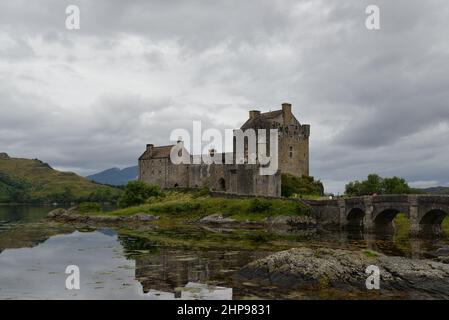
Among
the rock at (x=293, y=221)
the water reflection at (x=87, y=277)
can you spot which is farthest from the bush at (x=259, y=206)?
the water reflection at (x=87, y=277)

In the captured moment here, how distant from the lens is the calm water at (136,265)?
21.9 meters

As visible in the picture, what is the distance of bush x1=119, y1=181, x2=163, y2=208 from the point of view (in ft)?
262

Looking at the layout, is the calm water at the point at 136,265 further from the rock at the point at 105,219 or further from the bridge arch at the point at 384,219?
the rock at the point at 105,219

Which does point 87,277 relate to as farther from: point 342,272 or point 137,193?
point 137,193

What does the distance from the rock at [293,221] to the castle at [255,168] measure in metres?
11.4

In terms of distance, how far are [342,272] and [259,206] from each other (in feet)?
132

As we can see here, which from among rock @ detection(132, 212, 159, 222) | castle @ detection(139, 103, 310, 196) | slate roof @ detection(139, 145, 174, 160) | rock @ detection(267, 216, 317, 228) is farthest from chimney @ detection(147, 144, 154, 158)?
rock @ detection(267, 216, 317, 228)

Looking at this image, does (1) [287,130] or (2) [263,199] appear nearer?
(2) [263,199]

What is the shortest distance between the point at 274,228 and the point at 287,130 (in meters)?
26.8

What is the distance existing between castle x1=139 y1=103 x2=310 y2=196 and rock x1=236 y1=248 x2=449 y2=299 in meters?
46.8

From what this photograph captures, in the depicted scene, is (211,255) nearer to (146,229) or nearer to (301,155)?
(146,229)

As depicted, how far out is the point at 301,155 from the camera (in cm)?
8156
